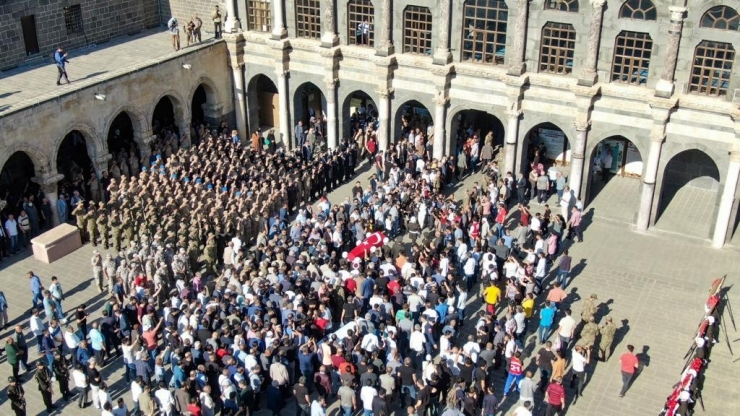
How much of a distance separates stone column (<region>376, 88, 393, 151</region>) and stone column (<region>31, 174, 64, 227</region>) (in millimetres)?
13910

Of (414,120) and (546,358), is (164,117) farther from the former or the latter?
(546,358)

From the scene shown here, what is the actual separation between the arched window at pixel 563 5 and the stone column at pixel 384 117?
7985 mm

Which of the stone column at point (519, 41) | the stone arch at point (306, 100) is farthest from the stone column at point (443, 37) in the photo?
the stone arch at point (306, 100)

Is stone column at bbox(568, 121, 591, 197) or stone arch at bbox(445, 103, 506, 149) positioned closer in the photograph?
stone column at bbox(568, 121, 591, 197)

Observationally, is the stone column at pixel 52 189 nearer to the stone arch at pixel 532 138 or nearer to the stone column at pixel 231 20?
the stone column at pixel 231 20

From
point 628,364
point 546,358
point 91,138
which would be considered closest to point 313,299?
point 546,358

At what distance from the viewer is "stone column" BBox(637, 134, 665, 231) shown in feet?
100

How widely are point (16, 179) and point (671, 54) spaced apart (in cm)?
2692

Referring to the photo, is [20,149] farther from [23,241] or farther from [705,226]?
[705,226]

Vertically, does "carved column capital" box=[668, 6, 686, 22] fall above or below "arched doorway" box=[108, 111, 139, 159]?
above

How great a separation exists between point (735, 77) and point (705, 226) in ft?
21.4

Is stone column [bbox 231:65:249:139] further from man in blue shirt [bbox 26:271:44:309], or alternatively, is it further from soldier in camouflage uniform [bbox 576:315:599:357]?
soldier in camouflage uniform [bbox 576:315:599:357]

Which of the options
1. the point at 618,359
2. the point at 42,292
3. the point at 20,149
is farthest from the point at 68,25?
the point at 618,359

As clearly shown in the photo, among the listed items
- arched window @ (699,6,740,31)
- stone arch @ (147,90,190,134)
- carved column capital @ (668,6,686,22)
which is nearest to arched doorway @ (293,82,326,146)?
stone arch @ (147,90,190,134)
